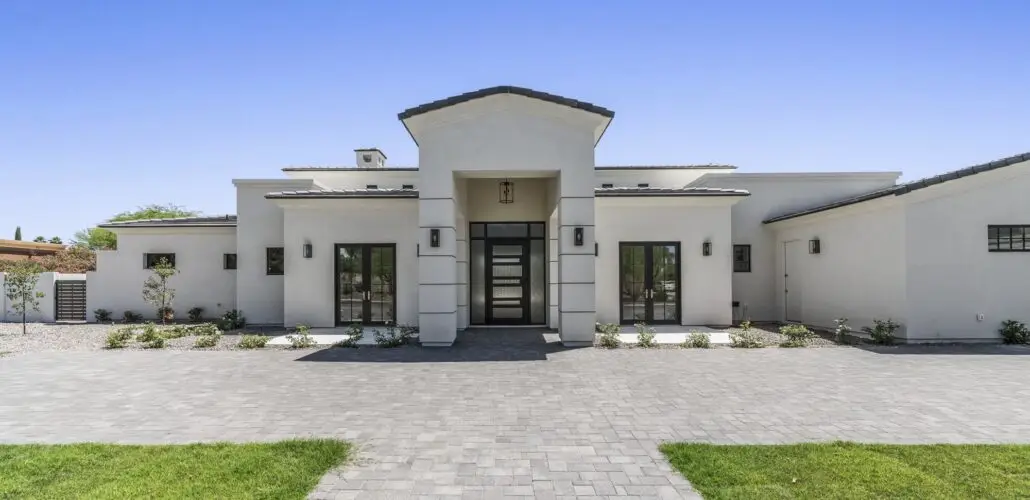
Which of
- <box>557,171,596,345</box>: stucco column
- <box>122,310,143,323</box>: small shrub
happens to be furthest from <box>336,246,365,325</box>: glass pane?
<box>122,310,143,323</box>: small shrub

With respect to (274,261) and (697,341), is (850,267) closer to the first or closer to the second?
(697,341)

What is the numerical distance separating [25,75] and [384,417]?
44.1 feet

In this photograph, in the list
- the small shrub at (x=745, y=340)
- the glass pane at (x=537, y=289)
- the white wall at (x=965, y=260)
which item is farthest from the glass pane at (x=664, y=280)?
the white wall at (x=965, y=260)

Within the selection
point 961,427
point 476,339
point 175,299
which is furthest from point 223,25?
point 961,427

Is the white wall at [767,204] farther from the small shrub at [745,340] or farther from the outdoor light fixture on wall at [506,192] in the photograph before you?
Answer: the outdoor light fixture on wall at [506,192]

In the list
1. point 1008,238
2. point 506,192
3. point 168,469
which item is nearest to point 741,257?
point 1008,238

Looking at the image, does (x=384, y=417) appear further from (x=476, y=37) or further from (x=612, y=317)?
(x=612, y=317)

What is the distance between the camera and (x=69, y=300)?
1738cm

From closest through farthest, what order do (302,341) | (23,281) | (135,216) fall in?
(302,341) → (23,281) → (135,216)

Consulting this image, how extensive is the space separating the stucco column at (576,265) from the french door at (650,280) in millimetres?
3483

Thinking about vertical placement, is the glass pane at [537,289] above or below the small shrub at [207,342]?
above

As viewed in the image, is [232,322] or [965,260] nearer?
[965,260]

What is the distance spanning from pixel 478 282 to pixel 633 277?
14.8ft

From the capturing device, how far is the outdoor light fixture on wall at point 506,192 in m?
14.4
